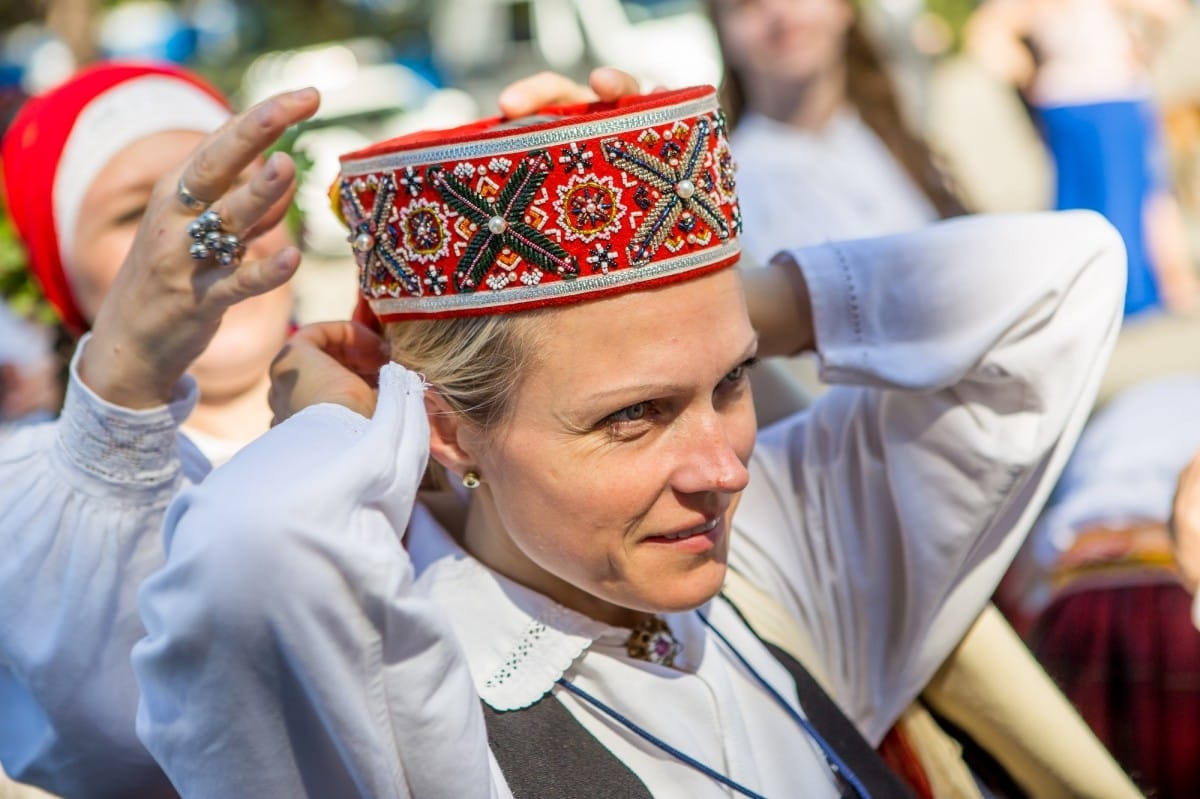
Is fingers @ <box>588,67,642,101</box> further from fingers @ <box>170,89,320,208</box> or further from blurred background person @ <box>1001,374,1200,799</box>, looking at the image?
blurred background person @ <box>1001,374,1200,799</box>

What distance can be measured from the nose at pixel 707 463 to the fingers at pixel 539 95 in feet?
1.87

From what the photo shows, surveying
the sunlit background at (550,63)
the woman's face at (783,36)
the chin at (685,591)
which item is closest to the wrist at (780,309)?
the chin at (685,591)

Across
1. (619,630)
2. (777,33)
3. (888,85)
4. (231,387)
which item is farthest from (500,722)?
(888,85)

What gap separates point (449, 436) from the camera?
1.76 meters

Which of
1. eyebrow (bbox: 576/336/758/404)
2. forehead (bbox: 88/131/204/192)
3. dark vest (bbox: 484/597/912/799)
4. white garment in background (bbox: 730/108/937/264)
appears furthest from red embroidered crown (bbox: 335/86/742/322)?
white garment in background (bbox: 730/108/937/264)

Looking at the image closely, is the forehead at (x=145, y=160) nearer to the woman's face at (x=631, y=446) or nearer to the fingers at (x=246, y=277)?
the fingers at (x=246, y=277)

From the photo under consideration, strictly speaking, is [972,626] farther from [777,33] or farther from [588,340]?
[777,33]

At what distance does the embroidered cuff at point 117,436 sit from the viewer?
1711mm

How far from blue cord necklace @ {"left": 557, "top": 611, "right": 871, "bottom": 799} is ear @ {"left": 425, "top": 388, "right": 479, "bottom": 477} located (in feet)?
1.06

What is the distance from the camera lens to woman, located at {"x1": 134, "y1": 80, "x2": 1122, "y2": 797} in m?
1.27

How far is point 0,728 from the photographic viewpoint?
72.3 inches

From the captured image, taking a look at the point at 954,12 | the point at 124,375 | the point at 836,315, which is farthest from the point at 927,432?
the point at 954,12

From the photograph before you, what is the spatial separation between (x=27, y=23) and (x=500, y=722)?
1853 cm

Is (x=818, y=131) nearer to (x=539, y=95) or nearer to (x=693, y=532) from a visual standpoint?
(x=539, y=95)
